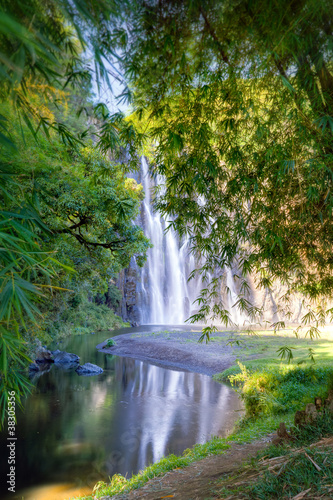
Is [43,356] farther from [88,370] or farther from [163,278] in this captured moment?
[163,278]

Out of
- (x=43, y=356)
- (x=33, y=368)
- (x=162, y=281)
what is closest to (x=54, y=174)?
(x=33, y=368)

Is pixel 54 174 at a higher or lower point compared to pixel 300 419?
higher

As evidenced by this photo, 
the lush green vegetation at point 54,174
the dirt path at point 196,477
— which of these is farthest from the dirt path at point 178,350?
the dirt path at point 196,477

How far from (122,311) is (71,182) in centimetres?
3309

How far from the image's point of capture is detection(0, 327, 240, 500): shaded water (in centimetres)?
659

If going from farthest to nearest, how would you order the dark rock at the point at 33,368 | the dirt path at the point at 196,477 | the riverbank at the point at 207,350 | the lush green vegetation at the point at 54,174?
the riverbank at the point at 207,350, the dark rock at the point at 33,368, the dirt path at the point at 196,477, the lush green vegetation at the point at 54,174

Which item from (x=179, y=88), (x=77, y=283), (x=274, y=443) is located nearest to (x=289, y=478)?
(x=274, y=443)

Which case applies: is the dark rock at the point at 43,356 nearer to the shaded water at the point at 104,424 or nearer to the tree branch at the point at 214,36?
the shaded water at the point at 104,424

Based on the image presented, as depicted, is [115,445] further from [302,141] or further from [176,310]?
[176,310]

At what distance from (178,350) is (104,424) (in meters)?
9.13

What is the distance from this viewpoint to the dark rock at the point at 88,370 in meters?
14.5

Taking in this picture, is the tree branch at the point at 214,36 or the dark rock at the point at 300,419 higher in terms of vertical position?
the tree branch at the point at 214,36

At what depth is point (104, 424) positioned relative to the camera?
9.12 meters

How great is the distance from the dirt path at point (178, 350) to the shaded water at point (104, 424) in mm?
1442
